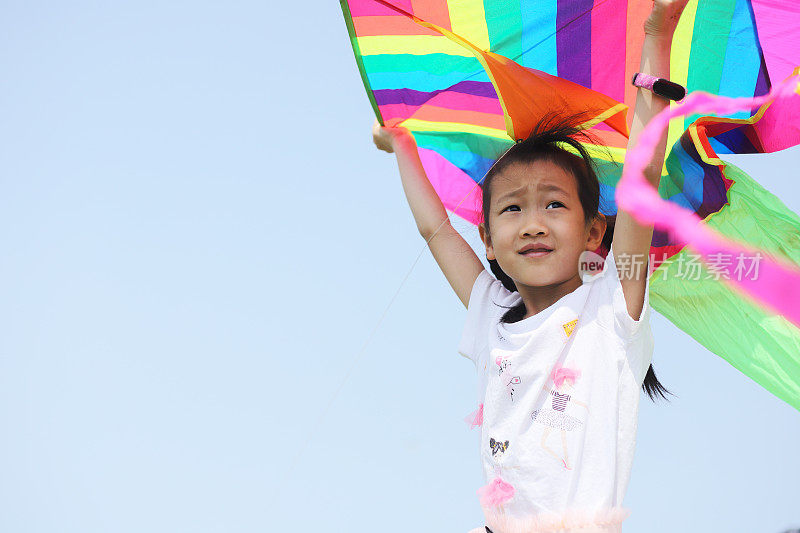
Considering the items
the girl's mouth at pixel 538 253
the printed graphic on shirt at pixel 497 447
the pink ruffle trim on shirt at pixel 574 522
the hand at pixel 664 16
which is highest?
the hand at pixel 664 16

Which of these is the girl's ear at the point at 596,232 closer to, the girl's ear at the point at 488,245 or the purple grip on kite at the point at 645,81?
the girl's ear at the point at 488,245

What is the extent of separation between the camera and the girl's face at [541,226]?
136 centimetres

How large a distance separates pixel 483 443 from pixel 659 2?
0.71 meters

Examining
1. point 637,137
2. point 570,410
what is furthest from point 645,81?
point 570,410

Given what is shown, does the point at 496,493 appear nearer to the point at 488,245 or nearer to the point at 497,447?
the point at 497,447

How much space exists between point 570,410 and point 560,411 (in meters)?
0.02

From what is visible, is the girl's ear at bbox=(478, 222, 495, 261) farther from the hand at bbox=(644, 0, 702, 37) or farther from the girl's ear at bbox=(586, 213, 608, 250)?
the hand at bbox=(644, 0, 702, 37)

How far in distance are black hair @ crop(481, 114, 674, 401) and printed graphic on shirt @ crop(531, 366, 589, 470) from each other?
0.60 feet

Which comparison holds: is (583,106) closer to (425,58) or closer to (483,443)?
(425,58)

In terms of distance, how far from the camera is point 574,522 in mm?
1206

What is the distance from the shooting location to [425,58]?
5.28 feet

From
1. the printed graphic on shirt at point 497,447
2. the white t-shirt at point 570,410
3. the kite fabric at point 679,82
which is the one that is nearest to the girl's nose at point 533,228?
the white t-shirt at point 570,410

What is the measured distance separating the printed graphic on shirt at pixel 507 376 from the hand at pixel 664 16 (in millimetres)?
536

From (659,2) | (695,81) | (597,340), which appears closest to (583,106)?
(695,81)
